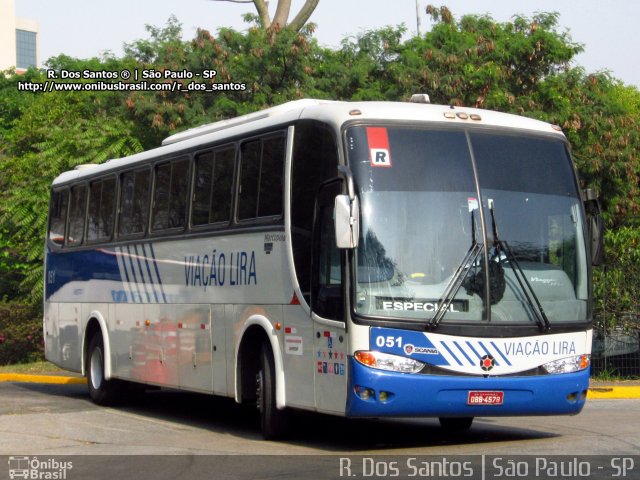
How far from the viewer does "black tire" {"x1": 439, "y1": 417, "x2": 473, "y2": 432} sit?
13367 mm

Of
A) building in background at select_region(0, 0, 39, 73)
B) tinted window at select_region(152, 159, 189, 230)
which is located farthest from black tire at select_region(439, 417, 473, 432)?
building in background at select_region(0, 0, 39, 73)

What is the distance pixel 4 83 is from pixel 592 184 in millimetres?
40570

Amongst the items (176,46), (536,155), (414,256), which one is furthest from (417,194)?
(176,46)

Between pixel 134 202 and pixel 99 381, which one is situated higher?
pixel 134 202

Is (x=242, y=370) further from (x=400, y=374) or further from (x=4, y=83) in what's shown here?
(x=4, y=83)

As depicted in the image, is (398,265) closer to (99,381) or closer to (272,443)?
(272,443)

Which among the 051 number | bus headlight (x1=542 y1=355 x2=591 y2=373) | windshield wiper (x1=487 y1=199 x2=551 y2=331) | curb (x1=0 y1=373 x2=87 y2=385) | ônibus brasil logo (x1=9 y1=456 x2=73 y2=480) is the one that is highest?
windshield wiper (x1=487 y1=199 x2=551 y2=331)

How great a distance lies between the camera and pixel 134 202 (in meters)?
16.8

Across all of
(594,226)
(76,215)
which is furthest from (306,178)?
(76,215)

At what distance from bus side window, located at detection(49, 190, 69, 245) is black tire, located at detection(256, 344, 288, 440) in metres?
8.15

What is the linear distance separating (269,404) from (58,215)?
908cm

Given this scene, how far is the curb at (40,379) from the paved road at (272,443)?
4704 mm

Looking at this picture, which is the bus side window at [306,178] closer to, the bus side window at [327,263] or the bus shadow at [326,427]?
the bus side window at [327,263]

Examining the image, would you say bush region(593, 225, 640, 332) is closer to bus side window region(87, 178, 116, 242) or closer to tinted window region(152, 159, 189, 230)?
tinted window region(152, 159, 189, 230)
